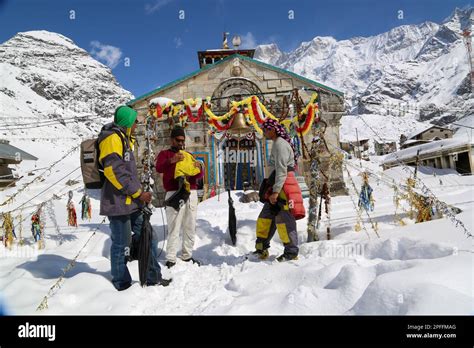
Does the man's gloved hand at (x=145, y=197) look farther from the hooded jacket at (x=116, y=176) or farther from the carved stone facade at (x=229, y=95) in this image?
the carved stone facade at (x=229, y=95)

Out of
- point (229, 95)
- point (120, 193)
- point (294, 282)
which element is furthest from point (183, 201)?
point (229, 95)

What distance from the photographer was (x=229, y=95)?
1209 centimetres

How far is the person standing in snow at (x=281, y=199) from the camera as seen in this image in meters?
3.84

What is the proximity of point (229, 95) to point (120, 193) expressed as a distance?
986 cm

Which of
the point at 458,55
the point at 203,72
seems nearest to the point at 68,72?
the point at 203,72

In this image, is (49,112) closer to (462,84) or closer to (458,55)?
(462,84)

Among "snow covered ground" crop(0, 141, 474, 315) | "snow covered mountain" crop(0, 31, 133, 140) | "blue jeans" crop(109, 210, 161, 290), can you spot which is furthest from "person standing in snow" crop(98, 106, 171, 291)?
"snow covered mountain" crop(0, 31, 133, 140)

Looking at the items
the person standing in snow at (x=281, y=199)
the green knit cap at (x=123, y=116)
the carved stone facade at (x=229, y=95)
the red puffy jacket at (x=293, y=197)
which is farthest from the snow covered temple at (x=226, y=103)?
the green knit cap at (x=123, y=116)

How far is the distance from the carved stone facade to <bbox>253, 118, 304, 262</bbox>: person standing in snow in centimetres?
791

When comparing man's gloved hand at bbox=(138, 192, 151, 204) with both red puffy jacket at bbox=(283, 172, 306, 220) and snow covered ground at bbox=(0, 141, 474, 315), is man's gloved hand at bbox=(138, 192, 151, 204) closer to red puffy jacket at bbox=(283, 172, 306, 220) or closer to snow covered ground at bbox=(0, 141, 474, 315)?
snow covered ground at bbox=(0, 141, 474, 315)

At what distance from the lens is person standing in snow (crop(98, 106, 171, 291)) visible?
292cm
